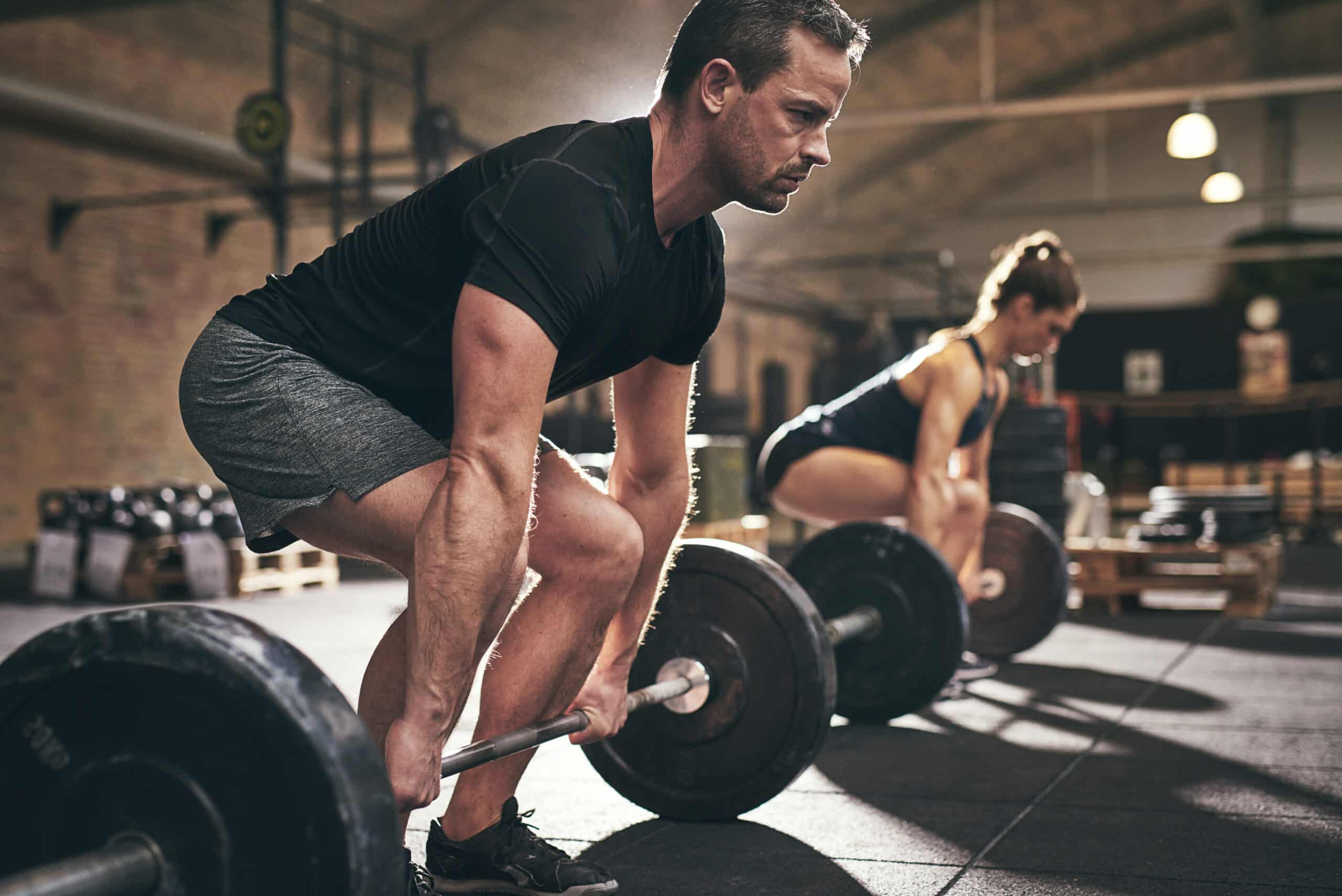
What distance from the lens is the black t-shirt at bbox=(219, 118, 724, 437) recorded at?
1.18 m

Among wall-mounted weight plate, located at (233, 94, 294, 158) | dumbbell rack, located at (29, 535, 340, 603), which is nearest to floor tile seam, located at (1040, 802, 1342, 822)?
dumbbell rack, located at (29, 535, 340, 603)

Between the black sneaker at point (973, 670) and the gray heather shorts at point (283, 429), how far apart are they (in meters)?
2.09

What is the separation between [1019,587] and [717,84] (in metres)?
2.51

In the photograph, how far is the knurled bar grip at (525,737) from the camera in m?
1.26

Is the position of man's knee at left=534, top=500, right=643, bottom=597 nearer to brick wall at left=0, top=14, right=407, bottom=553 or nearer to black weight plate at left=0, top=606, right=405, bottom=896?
black weight plate at left=0, top=606, right=405, bottom=896

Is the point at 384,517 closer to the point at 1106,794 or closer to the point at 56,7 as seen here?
the point at 1106,794

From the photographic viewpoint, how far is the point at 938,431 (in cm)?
289

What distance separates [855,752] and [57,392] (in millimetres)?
6563

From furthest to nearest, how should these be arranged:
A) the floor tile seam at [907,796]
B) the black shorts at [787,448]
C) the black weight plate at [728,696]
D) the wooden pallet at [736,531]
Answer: the wooden pallet at [736,531] → the black shorts at [787,448] → the floor tile seam at [907,796] → the black weight plate at [728,696]

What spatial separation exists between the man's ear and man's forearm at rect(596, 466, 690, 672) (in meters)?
0.49

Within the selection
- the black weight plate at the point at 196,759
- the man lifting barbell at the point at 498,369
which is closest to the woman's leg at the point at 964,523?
the man lifting barbell at the point at 498,369

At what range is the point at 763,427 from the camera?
11961 mm

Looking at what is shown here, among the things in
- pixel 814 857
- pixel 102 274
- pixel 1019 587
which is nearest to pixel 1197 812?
pixel 814 857

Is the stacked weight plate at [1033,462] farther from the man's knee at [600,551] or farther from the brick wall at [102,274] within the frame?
the brick wall at [102,274]
